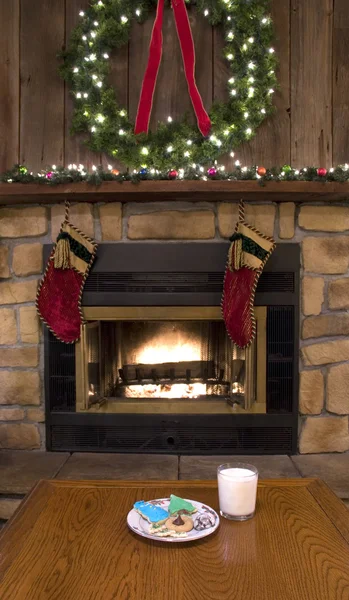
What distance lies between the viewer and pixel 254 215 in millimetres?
2488

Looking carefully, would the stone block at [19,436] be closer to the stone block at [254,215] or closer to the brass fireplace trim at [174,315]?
the brass fireplace trim at [174,315]

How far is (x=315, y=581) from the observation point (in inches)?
34.4

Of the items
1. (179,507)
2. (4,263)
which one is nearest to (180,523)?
(179,507)

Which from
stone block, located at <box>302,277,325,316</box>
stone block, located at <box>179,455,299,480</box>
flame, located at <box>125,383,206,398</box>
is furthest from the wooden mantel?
stone block, located at <box>179,455,299,480</box>

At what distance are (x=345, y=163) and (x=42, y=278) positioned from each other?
58.7 inches

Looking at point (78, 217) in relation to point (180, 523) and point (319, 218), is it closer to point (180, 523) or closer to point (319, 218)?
point (319, 218)

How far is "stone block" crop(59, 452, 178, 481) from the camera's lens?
227 cm

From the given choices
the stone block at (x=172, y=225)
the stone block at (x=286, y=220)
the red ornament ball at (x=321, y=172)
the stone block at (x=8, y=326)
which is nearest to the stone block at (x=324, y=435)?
the stone block at (x=286, y=220)

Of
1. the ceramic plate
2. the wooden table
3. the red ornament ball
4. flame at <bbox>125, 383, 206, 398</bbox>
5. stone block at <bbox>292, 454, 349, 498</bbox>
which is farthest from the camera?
flame at <bbox>125, 383, 206, 398</bbox>

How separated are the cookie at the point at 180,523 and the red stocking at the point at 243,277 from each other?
1.43 meters

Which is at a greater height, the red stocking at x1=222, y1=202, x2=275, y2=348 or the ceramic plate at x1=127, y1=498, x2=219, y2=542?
the red stocking at x1=222, y1=202, x2=275, y2=348

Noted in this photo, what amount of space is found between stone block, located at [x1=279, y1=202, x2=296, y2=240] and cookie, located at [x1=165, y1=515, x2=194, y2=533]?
1665mm

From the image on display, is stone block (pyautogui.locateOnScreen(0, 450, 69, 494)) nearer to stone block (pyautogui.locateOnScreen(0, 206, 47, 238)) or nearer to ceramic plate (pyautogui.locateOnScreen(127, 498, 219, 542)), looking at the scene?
stone block (pyautogui.locateOnScreen(0, 206, 47, 238))

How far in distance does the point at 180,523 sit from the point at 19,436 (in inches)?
68.9
